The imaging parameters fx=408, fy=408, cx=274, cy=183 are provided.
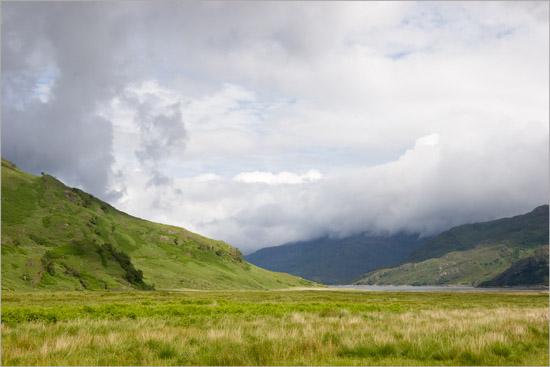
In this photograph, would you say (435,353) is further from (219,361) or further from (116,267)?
(116,267)

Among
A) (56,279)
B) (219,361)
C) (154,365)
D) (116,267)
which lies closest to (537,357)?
(219,361)

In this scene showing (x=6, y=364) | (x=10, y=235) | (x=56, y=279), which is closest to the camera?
→ (x=6, y=364)

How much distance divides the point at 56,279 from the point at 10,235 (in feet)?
189

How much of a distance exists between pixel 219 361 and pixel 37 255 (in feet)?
594

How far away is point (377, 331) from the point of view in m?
20.3

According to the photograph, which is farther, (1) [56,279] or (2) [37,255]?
(2) [37,255]

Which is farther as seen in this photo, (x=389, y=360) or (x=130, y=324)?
(x=130, y=324)

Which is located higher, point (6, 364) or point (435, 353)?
point (6, 364)

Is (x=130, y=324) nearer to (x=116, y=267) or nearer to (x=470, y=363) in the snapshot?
(x=470, y=363)

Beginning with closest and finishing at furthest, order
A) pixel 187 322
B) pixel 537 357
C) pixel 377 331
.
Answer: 1. pixel 537 357
2. pixel 377 331
3. pixel 187 322

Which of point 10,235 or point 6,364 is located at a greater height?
point 10,235

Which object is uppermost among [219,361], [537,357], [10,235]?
[10,235]

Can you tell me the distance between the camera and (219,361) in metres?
14.0

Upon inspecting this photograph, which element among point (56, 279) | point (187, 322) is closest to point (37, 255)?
point (56, 279)
